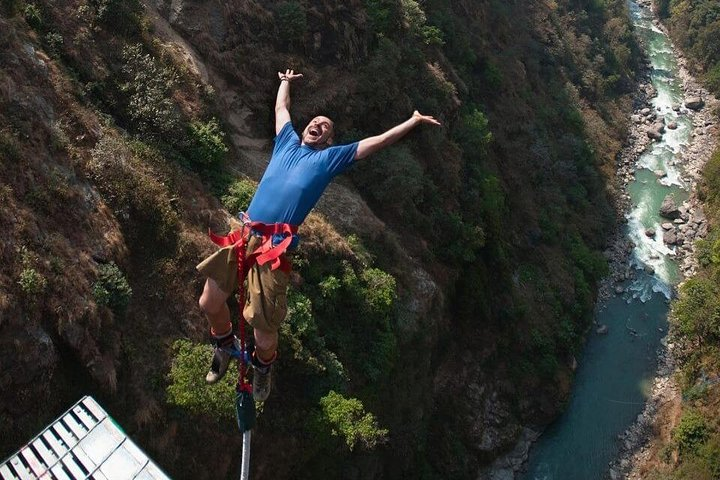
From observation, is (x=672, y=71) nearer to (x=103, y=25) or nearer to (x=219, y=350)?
(x=103, y=25)

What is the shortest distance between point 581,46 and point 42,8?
3863 centimetres

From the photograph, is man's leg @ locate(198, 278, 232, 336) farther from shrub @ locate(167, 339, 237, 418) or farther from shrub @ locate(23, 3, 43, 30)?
shrub @ locate(23, 3, 43, 30)

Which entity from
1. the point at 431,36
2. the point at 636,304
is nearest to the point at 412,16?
the point at 431,36

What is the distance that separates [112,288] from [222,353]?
446 centimetres

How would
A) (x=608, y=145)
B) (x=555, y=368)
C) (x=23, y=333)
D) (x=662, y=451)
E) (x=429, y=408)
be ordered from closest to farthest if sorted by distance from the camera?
1. (x=23, y=333)
2. (x=429, y=408)
3. (x=662, y=451)
4. (x=555, y=368)
5. (x=608, y=145)

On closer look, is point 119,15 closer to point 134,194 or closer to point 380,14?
point 134,194

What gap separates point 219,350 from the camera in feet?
25.1

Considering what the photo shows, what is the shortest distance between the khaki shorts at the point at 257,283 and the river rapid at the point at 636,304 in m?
18.1

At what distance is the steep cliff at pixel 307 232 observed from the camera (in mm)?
10805

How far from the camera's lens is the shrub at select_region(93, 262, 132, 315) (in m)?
10.8

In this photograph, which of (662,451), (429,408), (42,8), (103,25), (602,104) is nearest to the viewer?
(42,8)

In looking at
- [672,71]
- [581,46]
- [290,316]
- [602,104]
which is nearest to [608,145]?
[602,104]

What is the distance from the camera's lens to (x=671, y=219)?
34.9 metres

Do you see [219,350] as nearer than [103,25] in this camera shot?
Yes
